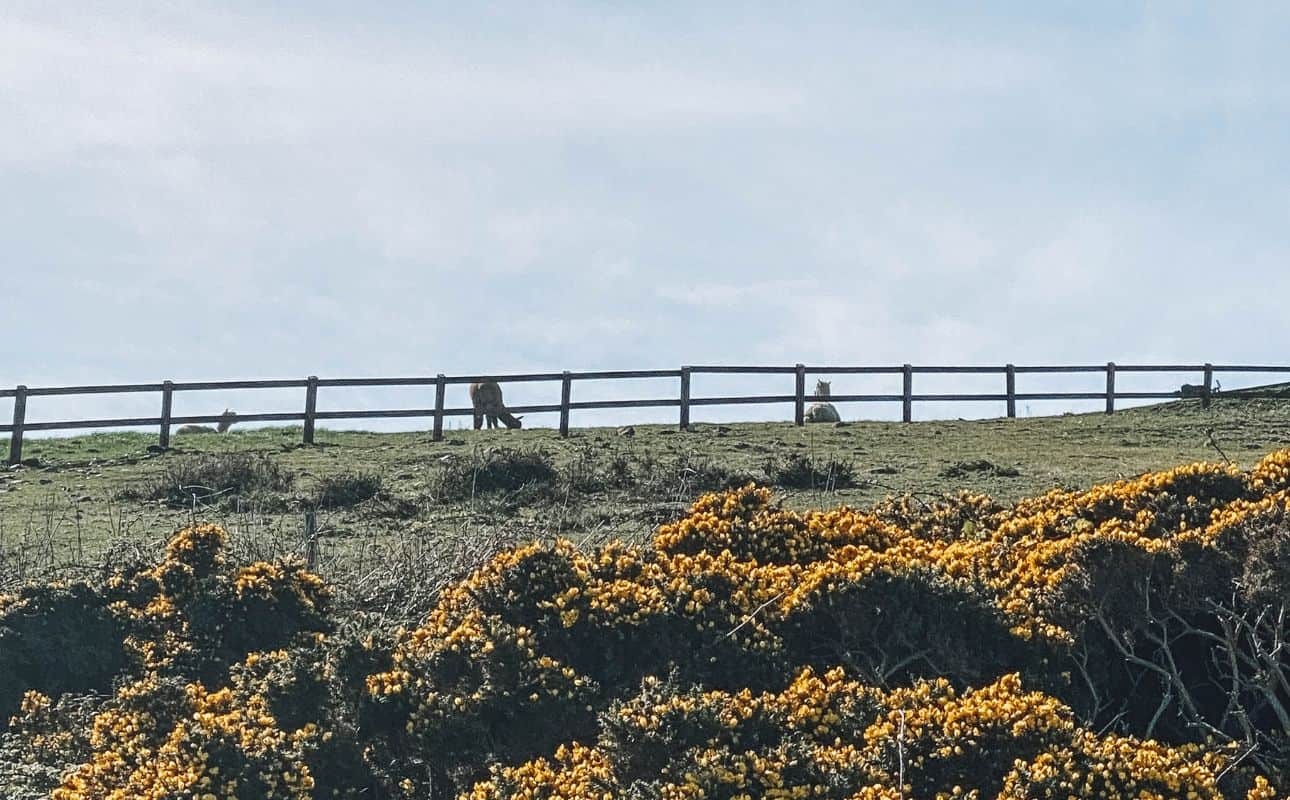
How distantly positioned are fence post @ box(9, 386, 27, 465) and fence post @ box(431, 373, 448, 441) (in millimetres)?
6422

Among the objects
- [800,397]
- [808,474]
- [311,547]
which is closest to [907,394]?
[800,397]

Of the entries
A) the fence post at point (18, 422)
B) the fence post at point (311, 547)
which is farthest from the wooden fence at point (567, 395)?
the fence post at point (311, 547)

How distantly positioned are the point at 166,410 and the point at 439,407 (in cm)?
441

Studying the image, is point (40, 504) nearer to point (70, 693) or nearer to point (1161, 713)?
point (70, 693)

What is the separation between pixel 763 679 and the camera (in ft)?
30.6

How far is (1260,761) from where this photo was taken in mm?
8523

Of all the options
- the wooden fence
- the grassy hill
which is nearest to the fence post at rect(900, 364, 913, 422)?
the wooden fence

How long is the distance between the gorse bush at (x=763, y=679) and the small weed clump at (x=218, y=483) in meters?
8.10

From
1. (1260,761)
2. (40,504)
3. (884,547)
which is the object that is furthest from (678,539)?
(40,504)

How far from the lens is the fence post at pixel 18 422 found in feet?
84.4

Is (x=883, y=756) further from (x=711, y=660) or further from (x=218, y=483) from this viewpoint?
(x=218, y=483)

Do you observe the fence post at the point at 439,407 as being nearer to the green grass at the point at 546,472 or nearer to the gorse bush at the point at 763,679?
the green grass at the point at 546,472

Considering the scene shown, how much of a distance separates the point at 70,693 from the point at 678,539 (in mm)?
4146

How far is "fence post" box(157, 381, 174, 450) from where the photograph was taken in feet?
88.2
